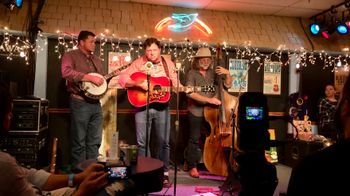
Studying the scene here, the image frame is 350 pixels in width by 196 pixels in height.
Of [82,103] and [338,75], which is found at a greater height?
[338,75]

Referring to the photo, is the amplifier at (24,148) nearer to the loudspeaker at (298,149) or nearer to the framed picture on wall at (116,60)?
the framed picture on wall at (116,60)

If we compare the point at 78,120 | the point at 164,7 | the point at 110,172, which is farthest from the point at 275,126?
the point at 110,172

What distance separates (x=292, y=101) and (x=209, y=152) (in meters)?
2.52

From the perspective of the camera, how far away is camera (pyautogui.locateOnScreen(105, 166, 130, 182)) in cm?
191

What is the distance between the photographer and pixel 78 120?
405 centimetres

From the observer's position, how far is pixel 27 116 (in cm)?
377

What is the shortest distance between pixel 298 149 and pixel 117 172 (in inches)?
164

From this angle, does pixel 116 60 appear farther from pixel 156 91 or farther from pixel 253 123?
pixel 253 123

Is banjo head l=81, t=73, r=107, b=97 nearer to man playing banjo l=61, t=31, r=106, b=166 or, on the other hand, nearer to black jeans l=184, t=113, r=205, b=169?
man playing banjo l=61, t=31, r=106, b=166

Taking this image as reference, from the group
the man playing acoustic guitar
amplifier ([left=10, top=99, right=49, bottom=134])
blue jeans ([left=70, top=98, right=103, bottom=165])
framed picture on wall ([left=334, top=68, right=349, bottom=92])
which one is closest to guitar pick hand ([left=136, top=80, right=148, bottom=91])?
the man playing acoustic guitar

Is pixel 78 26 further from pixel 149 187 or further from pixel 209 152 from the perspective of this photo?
pixel 149 187

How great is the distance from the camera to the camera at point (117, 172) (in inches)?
75.3

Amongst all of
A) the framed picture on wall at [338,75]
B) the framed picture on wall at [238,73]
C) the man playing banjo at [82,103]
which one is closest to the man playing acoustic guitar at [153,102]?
the man playing banjo at [82,103]

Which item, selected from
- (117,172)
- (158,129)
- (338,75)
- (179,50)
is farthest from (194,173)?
(338,75)
